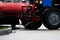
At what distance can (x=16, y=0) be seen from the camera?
15695 millimetres

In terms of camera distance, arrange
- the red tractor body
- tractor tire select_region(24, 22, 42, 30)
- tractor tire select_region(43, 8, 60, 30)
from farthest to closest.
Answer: tractor tire select_region(24, 22, 42, 30) < tractor tire select_region(43, 8, 60, 30) < the red tractor body

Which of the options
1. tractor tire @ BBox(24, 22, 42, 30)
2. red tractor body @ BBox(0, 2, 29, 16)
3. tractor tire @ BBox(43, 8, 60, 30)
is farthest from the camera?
tractor tire @ BBox(24, 22, 42, 30)

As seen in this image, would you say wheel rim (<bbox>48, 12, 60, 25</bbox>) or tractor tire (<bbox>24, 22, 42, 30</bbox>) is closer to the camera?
wheel rim (<bbox>48, 12, 60, 25</bbox>)

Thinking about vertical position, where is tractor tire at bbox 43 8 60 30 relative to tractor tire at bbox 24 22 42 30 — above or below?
above

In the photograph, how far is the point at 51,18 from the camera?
15.6 metres

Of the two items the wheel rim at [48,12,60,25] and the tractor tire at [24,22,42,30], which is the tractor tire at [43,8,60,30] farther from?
the tractor tire at [24,22,42,30]

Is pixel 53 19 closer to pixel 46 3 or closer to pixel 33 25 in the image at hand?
pixel 46 3

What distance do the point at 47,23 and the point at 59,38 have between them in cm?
334

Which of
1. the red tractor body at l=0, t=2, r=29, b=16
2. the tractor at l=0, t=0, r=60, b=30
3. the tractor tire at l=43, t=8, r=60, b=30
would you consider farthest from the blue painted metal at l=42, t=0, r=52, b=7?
the red tractor body at l=0, t=2, r=29, b=16

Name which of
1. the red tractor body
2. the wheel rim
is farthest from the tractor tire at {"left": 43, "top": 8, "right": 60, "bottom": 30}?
the red tractor body

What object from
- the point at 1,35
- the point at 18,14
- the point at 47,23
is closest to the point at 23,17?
the point at 18,14

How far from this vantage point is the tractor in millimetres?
15461

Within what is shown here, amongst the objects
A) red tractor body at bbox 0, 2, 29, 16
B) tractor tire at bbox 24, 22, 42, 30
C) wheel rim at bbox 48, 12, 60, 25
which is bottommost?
tractor tire at bbox 24, 22, 42, 30

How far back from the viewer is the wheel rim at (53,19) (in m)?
15.5
